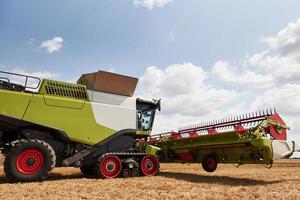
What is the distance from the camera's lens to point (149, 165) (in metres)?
12.1

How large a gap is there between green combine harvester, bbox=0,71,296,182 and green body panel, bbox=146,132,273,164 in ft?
0.10

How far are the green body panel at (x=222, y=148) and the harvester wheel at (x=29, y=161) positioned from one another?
5292mm

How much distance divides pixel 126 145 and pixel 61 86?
288cm

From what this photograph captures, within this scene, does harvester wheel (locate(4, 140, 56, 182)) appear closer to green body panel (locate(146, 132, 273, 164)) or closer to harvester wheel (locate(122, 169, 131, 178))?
harvester wheel (locate(122, 169, 131, 178))

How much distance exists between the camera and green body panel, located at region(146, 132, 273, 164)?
34.8 ft

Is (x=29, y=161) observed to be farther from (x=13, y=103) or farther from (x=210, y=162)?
(x=210, y=162)

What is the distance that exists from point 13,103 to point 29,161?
5.41ft

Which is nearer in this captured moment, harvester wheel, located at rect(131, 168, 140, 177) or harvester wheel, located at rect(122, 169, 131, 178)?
harvester wheel, located at rect(122, 169, 131, 178)

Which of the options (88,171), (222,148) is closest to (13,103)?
(88,171)

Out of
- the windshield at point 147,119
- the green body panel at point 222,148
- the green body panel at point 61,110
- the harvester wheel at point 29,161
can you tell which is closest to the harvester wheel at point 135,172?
the green body panel at point 61,110

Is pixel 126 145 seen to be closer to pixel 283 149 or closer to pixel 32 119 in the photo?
pixel 32 119

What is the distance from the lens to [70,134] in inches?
424

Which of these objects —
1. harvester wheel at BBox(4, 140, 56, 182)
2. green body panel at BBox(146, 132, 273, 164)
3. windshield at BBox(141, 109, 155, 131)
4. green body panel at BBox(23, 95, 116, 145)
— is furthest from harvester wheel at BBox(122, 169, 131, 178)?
green body panel at BBox(146, 132, 273, 164)

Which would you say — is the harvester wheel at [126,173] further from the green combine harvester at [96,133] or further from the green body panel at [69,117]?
the green body panel at [69,117]
